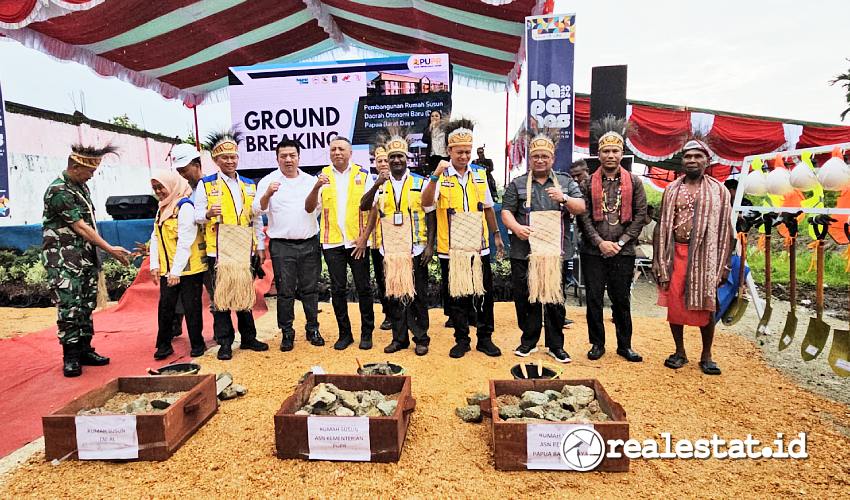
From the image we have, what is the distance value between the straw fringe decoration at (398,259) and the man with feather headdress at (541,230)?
0.79m

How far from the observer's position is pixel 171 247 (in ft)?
12.8

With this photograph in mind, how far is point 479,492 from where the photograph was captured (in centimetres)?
200

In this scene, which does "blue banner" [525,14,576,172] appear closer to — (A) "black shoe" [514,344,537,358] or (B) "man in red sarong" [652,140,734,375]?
(B) "man in red sarong" [652,140,734,375]

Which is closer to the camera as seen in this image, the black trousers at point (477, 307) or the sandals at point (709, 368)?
the sandals at point (709, 368)

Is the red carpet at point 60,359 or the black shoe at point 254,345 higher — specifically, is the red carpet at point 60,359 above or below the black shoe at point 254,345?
below

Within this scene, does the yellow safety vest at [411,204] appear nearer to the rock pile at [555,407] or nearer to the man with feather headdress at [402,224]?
the man with feather headdress at [402,224]

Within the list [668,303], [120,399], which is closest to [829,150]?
[668,303]

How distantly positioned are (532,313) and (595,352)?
595mm

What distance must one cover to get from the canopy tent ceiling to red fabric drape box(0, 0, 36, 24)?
39.6 inches

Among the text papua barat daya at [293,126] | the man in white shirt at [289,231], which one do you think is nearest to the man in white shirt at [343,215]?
the man in white shirt at [289,231]

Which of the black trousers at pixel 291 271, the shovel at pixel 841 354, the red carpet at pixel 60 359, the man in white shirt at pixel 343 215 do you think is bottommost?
the red carpet at pixel 60 359

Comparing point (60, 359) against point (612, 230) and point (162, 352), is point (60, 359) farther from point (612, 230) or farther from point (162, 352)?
point (612, 230)

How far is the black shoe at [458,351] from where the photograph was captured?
3811mm

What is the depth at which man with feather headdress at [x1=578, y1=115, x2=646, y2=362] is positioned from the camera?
3588 mm
